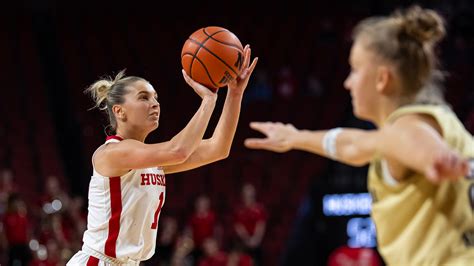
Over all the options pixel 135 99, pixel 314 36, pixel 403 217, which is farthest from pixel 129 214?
pixel 314 36

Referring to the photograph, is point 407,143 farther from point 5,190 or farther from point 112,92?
point 5,190

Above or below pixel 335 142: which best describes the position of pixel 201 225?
below

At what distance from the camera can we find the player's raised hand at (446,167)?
6.44 feet

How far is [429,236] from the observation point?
2160 mm

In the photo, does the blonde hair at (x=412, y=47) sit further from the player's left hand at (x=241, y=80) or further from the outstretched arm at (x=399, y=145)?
the player's left hand at (x=241, y=80)

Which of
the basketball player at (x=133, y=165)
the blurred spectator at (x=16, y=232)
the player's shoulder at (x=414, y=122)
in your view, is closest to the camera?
the player's shoulder at (x=414, y=122)

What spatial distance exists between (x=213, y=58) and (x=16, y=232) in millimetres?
7035

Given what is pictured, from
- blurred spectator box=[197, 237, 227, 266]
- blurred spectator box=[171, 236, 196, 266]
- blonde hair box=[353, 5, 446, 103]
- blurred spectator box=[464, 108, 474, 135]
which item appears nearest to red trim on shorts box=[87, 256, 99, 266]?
blonde hair box=[353, 5, 446, 103]

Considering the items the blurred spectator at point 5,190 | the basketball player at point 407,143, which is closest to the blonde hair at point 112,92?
the basketball player at point 407,143

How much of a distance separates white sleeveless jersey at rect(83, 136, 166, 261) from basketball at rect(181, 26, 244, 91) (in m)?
0.61

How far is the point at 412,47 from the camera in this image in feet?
7.40

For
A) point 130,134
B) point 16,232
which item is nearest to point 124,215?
point 130,134

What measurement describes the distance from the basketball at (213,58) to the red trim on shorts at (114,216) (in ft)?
2.37

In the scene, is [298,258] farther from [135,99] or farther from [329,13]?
[135,99]
